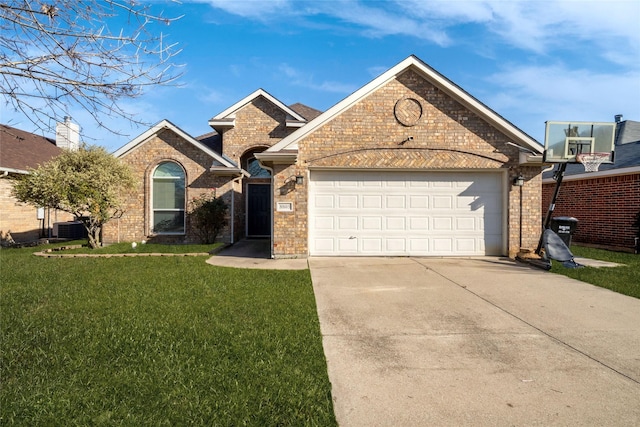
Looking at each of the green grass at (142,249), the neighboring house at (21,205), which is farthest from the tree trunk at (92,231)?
the neighboring house at (21,205)

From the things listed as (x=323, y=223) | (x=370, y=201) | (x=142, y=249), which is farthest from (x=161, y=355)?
(x=142, y=249)

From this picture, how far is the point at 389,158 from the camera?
9578mm

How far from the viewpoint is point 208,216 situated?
40.4ft

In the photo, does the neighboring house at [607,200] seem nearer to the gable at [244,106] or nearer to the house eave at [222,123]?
the gable at [244,106]

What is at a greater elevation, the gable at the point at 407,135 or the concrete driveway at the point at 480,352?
the gable at the point at 407,135

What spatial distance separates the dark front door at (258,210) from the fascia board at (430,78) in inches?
238

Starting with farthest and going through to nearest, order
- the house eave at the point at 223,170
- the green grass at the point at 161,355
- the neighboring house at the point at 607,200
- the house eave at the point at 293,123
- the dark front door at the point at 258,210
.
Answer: the house eave at the point at 293,123 < the dark front door at the point at 258,210 < the house eave at the point at 223,170 < the neighboring house at the point at 607,200 < the green grass at the point at 161,355

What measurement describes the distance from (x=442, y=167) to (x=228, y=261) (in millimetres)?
6279

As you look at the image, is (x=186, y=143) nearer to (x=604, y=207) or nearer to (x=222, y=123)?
(x=222, y=123)

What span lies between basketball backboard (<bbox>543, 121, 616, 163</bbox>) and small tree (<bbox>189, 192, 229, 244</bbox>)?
10143mm

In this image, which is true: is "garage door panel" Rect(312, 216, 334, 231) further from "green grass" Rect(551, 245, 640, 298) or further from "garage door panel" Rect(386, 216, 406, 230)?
"green grass" Rect(551, 245, 640, 298)

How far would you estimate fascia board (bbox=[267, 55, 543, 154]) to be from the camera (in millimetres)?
9414

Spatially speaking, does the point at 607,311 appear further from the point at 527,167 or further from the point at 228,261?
the point at 228,261

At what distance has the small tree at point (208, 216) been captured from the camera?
1235cm
